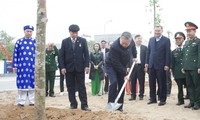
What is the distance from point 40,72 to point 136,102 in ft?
15.4

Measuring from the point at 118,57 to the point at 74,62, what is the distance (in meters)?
0.95

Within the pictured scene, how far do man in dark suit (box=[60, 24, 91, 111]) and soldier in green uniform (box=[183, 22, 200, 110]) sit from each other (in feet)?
7.48

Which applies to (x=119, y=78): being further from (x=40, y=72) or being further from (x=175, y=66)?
(x=40, y=72)

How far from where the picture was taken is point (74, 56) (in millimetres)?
6898

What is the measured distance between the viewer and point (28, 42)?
7152 millimetres

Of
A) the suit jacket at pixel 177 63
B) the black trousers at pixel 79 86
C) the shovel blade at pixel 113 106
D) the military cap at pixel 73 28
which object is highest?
Result: the military cap at pixel 73 28

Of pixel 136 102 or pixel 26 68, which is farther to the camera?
pixel 136 102

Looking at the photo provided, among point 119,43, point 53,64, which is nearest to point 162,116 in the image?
point 119,43

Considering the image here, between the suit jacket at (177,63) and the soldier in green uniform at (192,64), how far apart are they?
489mm

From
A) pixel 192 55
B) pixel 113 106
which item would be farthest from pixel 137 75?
pixel 113 106

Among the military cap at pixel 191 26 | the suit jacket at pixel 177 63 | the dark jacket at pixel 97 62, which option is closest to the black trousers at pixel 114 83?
the suit jacket at pixel 177 63

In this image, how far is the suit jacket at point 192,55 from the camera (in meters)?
7.09

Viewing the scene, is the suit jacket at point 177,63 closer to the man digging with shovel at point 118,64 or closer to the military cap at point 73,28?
the man digging with shovel at point 118,64

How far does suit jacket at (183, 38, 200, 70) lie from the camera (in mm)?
7086
